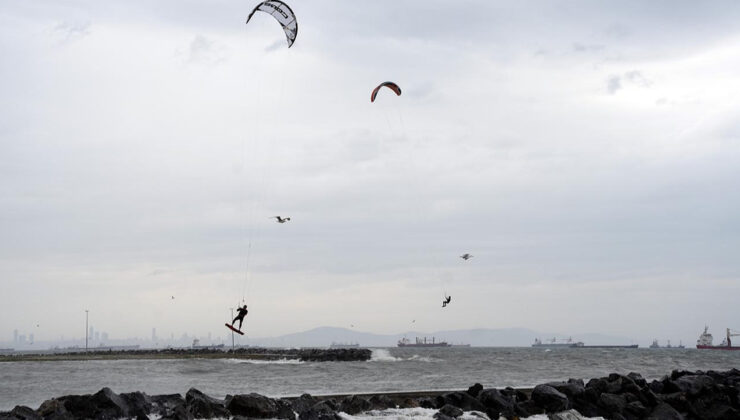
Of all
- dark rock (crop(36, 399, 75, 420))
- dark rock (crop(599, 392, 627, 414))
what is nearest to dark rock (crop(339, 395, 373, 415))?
dark rock (crop(36, 399, 75, 420))

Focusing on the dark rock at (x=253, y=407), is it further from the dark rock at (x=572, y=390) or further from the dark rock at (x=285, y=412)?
the dark rock at (x=572, y=390)

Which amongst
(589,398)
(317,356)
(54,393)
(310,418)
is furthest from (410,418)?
(317,356)

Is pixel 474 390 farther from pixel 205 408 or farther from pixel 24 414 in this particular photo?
pixel 24 414

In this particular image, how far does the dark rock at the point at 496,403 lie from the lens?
42.9 feet

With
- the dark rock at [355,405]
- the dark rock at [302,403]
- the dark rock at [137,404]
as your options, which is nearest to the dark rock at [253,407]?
the dark rock at [302,403]

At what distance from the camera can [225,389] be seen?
2570 cm

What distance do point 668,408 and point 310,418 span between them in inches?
296

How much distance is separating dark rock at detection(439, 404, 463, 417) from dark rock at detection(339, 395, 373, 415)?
4.64 feet

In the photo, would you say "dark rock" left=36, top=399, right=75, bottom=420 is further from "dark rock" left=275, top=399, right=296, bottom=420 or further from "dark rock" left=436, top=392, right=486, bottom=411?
"dark rock" left=436, top=392, right=486, bottom=411

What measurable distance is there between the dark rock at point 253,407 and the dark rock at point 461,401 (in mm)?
3455

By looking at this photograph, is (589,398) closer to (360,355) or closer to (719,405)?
(719,405)

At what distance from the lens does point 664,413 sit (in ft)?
46.0

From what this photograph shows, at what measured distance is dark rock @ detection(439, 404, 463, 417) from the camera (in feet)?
40.9

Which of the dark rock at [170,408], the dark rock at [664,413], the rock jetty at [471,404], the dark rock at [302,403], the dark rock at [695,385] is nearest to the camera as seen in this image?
the dark rock at [170,408]
